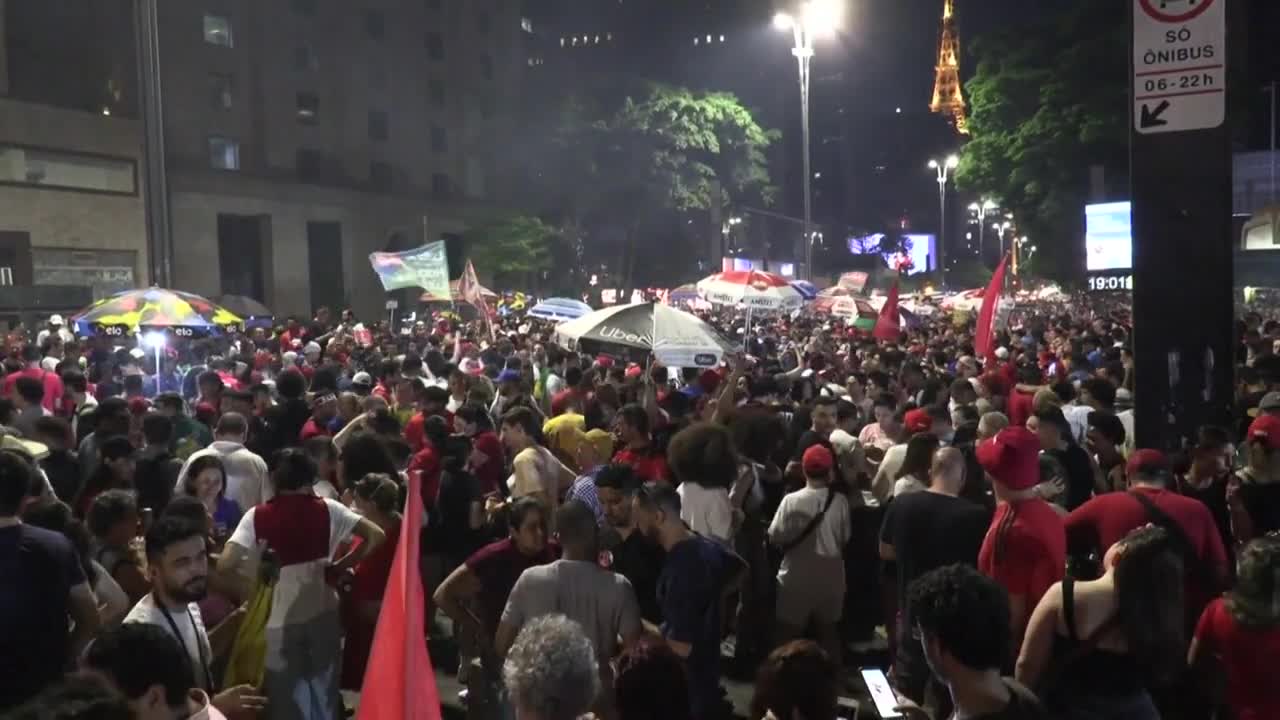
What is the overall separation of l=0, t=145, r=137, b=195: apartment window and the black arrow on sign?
32.7 m

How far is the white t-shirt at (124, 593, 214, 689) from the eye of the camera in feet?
14.7

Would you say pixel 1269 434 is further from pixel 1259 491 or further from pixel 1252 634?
pixel 1252 634

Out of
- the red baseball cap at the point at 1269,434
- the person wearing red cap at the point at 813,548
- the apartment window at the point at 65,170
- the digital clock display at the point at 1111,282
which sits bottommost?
the person wearing red cap at the point at 813,548

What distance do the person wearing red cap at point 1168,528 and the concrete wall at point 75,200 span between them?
3456 cm

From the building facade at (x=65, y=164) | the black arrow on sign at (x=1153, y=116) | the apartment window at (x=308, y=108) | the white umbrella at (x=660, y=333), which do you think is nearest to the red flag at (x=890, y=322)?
the white umbrella at (x=660, y=333)

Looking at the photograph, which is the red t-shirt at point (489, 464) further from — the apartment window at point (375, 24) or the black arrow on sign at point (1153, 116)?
the apartment window at point (375, 24)

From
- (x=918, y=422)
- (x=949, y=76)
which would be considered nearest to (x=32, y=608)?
(x=918, y=422)

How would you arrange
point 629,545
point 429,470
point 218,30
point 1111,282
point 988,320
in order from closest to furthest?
point 629,545
point 429,470
point 988,320
point 1111,282
point 218,30

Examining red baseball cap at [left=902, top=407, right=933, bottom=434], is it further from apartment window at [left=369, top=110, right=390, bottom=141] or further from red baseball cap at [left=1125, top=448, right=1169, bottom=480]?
apartment window at [left=369, top=110, right=390, bottom=141]

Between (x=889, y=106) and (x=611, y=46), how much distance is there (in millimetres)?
35768

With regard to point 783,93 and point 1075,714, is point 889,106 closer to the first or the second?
point 783,93

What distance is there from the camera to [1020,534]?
5262mm

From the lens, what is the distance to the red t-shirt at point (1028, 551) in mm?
5238

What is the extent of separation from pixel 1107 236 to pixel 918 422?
19.7 meters
